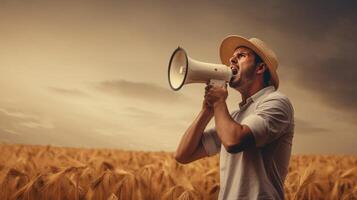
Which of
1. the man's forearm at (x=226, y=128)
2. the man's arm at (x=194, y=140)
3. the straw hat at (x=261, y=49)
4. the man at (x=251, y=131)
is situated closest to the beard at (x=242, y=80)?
the man at (x=251, y=131)

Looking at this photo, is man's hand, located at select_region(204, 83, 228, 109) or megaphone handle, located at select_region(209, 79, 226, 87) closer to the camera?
man's hand, located at select_region(204, 83, 228, 109)

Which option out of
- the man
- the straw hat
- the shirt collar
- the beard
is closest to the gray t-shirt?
the man

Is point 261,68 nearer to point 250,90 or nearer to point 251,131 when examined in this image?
point 250,90

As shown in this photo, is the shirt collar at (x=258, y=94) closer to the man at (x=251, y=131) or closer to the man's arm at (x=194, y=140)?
the man at (x=251, y=131)

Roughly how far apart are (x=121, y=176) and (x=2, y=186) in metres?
1.02

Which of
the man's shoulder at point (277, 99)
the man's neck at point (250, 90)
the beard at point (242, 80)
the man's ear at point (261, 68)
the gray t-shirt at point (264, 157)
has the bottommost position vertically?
the gray t-shirt at point (264, 157)

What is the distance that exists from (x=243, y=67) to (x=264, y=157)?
64 centimetres

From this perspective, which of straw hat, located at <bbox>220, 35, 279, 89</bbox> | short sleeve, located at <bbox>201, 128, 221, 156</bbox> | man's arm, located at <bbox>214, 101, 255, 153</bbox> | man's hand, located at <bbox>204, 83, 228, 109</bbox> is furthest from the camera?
short sleeve, located at <bbox>201, 128, 221, 156</bbox>

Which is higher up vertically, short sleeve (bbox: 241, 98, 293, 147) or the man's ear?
the man's ear

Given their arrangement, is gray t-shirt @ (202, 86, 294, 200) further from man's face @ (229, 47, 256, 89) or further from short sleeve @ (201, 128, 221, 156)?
short sleeve @ (201, 128, 221, 156)

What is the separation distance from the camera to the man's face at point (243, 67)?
2.95 metres

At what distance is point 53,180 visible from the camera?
4.11 metres

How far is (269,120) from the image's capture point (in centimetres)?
254

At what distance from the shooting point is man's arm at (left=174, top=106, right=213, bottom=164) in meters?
3.04
